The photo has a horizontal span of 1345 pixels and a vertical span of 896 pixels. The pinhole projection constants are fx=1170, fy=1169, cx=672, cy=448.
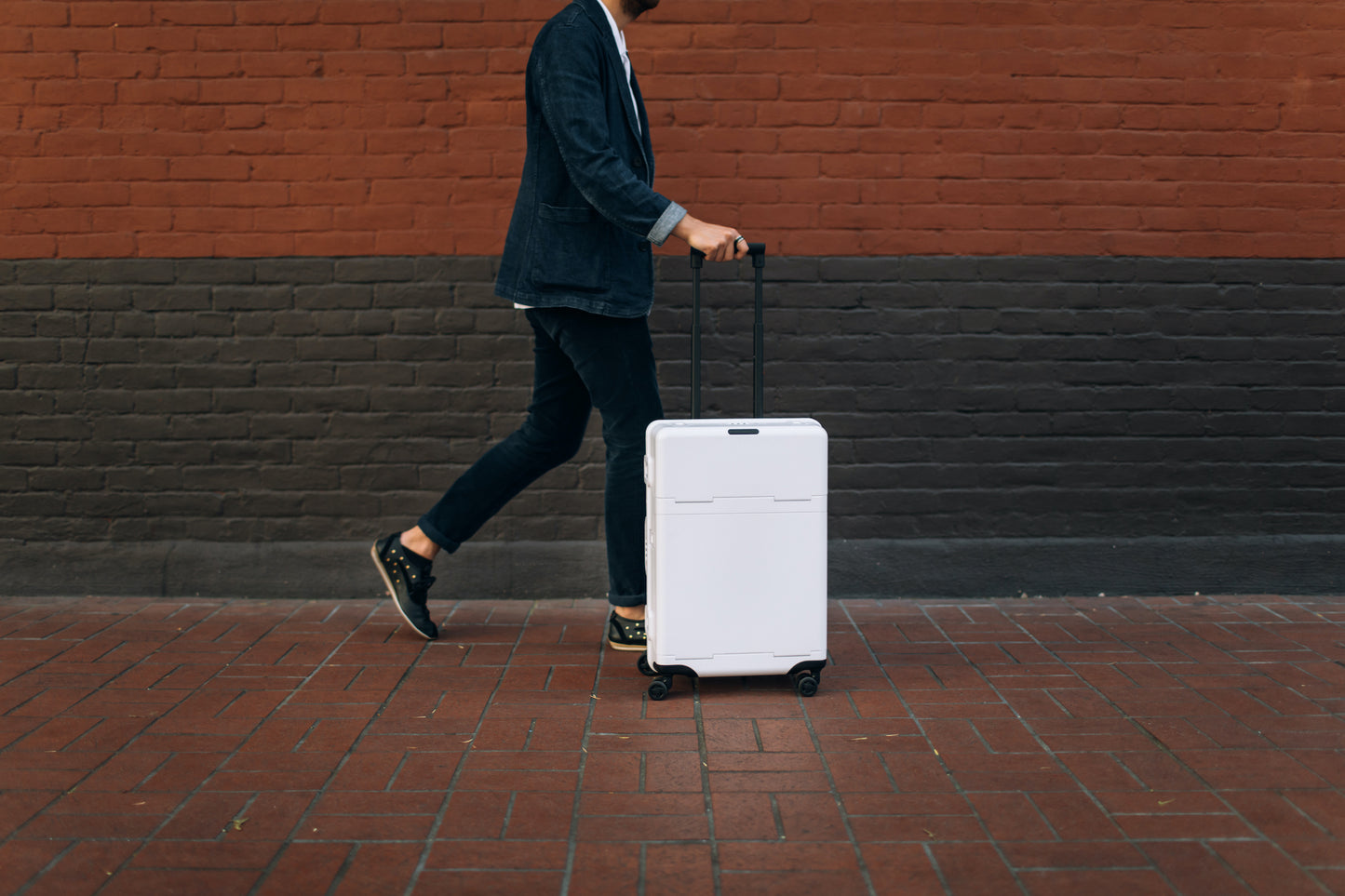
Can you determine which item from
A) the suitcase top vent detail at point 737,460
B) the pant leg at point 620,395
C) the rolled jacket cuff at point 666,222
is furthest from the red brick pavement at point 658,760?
the rolled jacket cuff at point 666,222

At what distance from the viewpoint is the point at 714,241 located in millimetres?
3361

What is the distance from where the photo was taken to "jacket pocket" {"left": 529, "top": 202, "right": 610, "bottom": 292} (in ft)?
11.8

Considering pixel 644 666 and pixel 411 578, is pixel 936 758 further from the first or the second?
pixel 411 578

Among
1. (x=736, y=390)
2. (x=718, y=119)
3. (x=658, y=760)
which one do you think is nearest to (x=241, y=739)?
(x=658, y=760)

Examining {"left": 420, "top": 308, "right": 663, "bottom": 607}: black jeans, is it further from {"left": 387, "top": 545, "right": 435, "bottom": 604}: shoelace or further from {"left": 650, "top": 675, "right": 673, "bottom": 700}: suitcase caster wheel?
{"left": 650, "top": 675, "right": 673, "bottom": 700}: suitcase caster wheel

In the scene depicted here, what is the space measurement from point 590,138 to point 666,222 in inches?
14.0

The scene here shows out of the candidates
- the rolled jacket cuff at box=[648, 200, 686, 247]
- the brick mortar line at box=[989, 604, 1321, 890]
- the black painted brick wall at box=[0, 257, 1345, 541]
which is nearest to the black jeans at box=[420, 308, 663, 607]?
the rolled jacket cuff at box=[648, 200, 686, 247]

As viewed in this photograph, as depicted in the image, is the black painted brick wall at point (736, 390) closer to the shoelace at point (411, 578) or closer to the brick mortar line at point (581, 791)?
the shoelace at point (411, 578)

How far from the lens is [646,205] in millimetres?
3406

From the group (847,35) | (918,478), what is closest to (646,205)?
(847,35)

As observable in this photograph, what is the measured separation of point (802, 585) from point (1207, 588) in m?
2.09

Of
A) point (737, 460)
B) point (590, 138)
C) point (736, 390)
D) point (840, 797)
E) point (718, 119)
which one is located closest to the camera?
point (840, 797)

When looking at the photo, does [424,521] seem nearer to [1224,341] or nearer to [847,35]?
[847,35]

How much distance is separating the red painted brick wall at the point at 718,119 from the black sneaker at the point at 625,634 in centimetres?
157
